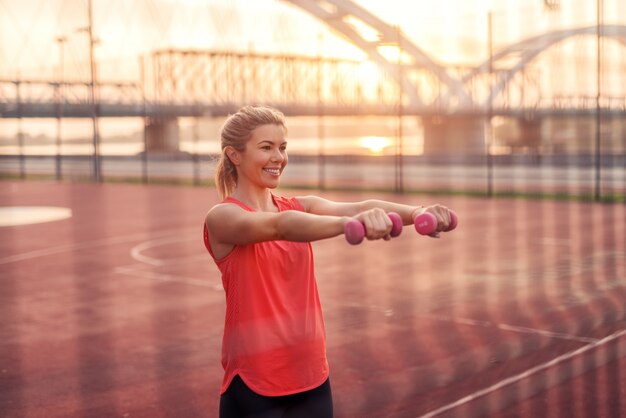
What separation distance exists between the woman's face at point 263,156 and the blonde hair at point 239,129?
23mm

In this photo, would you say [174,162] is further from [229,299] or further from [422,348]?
[229,299]

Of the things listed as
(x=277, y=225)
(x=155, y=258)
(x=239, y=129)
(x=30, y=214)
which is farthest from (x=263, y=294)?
(x=30, y=214)

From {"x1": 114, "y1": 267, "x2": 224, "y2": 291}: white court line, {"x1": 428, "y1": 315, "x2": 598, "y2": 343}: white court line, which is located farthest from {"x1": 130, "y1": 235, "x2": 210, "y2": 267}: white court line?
{"x1": 428, "y1": 315, "x2": 598, "y2": 343}: white court line

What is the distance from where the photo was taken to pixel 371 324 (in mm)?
8789

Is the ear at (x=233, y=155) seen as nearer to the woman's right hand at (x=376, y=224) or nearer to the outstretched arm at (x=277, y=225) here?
the outstretched arm at (x=277, y=225)

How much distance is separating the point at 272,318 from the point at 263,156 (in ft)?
2.05

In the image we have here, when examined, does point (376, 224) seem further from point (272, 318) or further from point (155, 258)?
point (155, 258)

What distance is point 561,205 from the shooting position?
21.6 m

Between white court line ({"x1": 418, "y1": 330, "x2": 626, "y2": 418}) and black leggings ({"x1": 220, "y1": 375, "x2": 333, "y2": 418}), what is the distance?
2.84m

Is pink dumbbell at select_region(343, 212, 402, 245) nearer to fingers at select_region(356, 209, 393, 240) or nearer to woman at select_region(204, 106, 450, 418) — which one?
fingers at select_region(356, 209, 393, 240)

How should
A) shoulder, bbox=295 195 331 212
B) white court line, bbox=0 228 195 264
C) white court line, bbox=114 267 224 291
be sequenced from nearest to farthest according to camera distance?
shoulder, bbox=295 195 331 212 → white court line, bbox=114 267 224 291 → white court line, bbox=0 228 195 264

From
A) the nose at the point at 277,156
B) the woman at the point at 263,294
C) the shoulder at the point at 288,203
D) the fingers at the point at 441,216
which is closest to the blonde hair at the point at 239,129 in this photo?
the woman at the point at 263,294

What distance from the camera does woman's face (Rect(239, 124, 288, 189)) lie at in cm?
321

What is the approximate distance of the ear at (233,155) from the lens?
Answer: 326 cm
